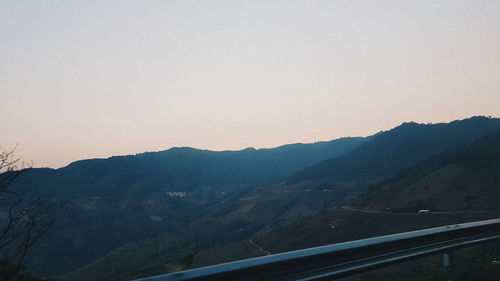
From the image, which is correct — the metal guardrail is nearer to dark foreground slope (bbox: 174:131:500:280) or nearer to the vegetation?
the vegetation

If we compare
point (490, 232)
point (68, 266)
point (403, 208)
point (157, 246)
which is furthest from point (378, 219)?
point (68, 266)

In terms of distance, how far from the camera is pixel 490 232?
23.4ft

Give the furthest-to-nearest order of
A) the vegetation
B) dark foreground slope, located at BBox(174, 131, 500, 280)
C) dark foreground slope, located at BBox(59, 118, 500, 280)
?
1. dark foreground slope, located at BBox(59, 118, 500, 280)
2. dark foreground slope, located at BBox(174, 131, 500, 280)
3. the vegetation

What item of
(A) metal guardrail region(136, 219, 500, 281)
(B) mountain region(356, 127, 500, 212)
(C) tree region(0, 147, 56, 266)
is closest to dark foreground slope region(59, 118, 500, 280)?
(B) mountain region(356, 127, 500, 212)

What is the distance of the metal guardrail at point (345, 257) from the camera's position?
3354 mm

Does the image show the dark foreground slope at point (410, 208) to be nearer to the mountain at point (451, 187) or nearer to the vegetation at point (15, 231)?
the mountain at point (451, 187)

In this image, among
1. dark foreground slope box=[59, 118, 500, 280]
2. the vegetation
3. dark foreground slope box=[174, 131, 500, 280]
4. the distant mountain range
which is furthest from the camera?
the distant mountain range

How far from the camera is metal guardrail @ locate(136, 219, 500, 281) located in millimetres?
3354

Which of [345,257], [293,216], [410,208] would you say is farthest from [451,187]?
[345,257]

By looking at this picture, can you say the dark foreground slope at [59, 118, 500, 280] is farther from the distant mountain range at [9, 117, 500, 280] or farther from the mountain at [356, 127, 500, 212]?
the mountain at [356, 127, 500, 212]

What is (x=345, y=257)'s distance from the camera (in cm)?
454

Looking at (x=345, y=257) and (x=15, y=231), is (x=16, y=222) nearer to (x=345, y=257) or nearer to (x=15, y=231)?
(x=15, y=231)

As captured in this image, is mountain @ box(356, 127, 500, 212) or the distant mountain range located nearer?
mountain @ box(356, 127, 500, 212)

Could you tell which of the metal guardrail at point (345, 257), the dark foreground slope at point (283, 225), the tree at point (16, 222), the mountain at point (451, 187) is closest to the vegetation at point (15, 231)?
the tree at point (16, 222)
